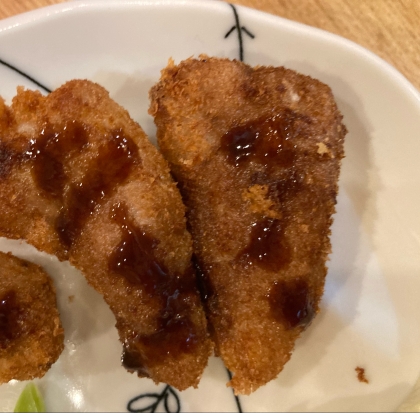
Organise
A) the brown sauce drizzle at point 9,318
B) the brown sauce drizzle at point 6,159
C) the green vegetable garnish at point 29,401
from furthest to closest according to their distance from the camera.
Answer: the green vegetable garnish at point 29,401, the brown sauce drizzle at point 9,318, the brown sauce drizzle at point 6,159

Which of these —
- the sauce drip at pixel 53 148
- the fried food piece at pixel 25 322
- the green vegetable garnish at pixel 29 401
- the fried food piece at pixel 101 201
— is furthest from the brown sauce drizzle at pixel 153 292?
the green vegetable garnish at pixel 29 401

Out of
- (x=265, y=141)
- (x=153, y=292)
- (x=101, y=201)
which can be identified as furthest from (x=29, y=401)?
(x=265, y=141)

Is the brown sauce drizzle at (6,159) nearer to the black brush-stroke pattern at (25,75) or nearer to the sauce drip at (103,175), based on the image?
the sauce drip at (103,175)

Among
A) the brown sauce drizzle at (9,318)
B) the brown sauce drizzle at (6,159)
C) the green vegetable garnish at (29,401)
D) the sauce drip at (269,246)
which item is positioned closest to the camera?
the brown sauce drizzle at (6,159)

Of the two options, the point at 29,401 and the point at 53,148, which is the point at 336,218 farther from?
the point at 29,401

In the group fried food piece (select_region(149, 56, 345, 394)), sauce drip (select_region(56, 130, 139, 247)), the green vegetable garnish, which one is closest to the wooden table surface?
fried food piece (select_region(149, 56, 345, 394))

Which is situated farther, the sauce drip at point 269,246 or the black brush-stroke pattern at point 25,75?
the black brush-stroke pattern at point 25,75

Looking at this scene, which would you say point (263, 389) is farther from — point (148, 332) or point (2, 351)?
point (2, 351)
